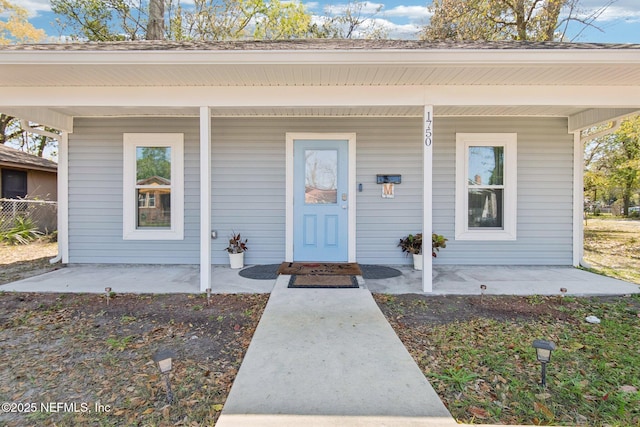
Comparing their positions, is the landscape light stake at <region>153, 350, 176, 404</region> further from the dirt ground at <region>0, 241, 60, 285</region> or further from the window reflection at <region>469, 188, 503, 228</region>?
the window reflection at <region>469, 188, 503, 228</region>

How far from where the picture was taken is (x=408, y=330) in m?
3.05

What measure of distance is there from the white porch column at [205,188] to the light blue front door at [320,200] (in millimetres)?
1712

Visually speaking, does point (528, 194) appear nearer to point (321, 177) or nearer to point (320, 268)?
point (321, 177)

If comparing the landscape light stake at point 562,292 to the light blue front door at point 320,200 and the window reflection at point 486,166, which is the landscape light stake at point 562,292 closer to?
the window reflection at point 486,166

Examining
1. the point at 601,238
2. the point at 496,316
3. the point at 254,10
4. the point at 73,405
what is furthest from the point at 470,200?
the point at 254,10

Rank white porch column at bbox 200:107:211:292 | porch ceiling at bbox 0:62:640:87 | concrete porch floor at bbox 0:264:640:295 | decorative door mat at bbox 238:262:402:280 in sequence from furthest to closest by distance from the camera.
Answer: decorative door mat at bbox 238:262:402:280, concrete porch floor at bbox 0:264:640:295, white porch column at bbox 200:107:211:292, porch ceiling at bbox 0:62:640:87

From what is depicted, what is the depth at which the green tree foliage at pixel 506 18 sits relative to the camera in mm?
9258

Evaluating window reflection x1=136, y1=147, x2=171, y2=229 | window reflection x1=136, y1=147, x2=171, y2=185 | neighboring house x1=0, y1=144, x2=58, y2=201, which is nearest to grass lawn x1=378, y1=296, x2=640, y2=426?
window reflection x1=136, y1=147, x2=171, y2=229

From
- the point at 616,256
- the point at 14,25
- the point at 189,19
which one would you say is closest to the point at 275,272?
the point at 616,256

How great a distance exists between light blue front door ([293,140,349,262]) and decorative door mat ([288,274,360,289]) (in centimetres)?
90

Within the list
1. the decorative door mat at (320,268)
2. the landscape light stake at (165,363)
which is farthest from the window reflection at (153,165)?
the landscape light stake at (165,363)

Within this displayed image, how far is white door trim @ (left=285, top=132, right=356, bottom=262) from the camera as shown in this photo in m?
5.49

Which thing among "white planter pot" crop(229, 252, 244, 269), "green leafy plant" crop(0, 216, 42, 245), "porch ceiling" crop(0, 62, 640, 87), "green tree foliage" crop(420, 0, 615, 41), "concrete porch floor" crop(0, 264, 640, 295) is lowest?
"concrete porch floor" crop(0, 264, 640, 295)

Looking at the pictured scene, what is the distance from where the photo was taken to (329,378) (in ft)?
7.09
